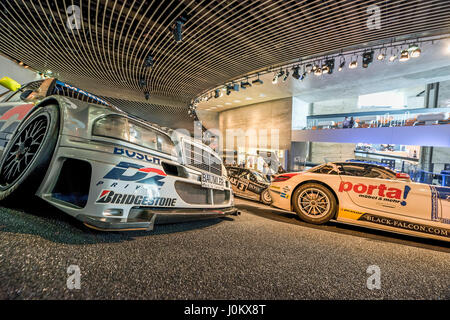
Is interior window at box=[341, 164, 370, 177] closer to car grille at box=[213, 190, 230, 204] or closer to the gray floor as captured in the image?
the gray floor

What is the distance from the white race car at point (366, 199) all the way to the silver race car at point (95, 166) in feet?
6.84

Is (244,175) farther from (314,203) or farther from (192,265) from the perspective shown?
(192,265)

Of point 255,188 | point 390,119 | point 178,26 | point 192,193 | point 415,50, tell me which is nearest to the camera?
point 192,193

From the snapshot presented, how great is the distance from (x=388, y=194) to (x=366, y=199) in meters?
0.27

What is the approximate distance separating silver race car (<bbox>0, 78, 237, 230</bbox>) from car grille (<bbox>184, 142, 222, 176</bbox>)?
10.6 inches

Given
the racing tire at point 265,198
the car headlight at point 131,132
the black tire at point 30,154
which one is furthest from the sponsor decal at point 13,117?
the racing tire at point 265,198

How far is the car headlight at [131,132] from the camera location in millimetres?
1586

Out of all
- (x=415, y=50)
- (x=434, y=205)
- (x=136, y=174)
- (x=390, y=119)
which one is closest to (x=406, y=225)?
(x=434, y=205)

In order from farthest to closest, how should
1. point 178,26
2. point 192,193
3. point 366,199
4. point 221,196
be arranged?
point 178,26 → point 221,196 → point 366,199 → point 192,193

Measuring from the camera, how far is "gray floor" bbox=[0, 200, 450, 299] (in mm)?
1059

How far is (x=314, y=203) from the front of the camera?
124 inches

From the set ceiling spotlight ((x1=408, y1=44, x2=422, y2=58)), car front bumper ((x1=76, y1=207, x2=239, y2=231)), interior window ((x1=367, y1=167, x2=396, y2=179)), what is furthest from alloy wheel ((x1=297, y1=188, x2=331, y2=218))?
ceiling spotlight ((x1=408, y1=44, x2=422, y2=58))

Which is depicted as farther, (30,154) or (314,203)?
(314,203)

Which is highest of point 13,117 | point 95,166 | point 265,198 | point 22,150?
point 13,117
